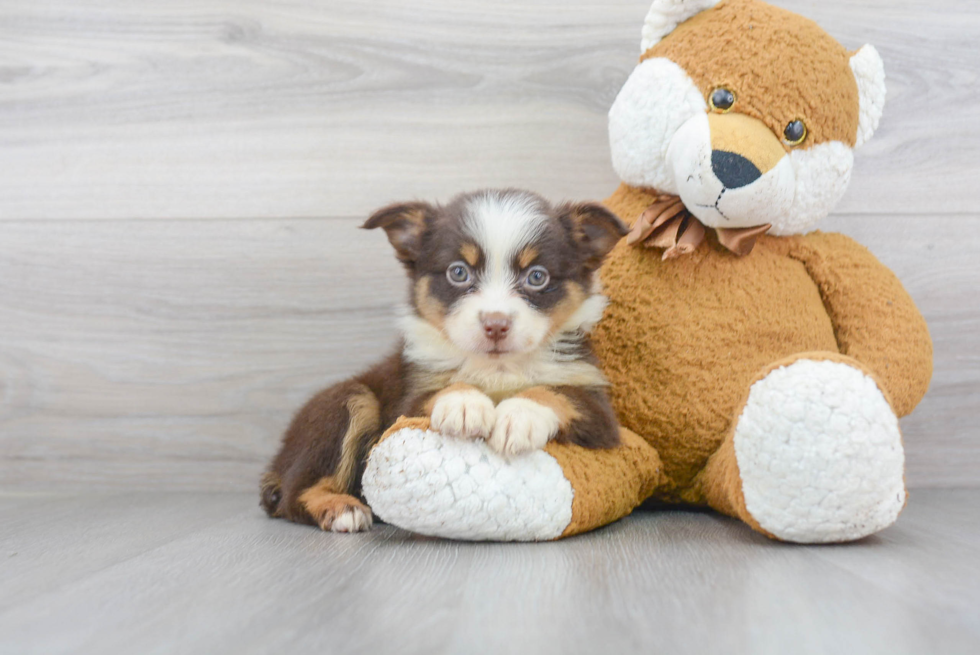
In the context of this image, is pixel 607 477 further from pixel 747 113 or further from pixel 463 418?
pixel 747 113

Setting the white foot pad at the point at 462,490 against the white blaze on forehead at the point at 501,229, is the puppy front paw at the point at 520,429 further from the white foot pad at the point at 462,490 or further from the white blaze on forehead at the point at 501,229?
the white blaze on forehead at the point at 501,229

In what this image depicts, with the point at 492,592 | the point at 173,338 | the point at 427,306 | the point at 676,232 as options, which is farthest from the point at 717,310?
the point at 173,338

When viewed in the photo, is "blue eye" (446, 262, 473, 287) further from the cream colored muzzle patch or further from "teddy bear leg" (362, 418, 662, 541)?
the cream colored muzzle patch

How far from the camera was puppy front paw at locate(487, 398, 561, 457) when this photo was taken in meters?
1.50

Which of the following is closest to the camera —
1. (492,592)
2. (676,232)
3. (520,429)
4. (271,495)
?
(492,592)

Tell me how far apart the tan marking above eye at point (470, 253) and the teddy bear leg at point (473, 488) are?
0.40 metres

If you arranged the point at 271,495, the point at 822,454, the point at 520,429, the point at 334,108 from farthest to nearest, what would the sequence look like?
1. the point at 334,108
2. the point at 271,495
3. the point at 520,429
4. the point at 822,454

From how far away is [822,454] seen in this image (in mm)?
1396

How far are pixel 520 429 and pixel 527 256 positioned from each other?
1.37 ft

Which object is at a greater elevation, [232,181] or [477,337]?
[232,181]

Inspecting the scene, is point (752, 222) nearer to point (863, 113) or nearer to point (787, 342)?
point (787, 342)

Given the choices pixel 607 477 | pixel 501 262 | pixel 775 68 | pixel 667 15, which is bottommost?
pixel 607 477

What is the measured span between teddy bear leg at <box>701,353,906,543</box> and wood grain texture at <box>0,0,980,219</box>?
1.11 meters

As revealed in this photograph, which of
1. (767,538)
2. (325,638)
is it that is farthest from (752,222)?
(325,638)
